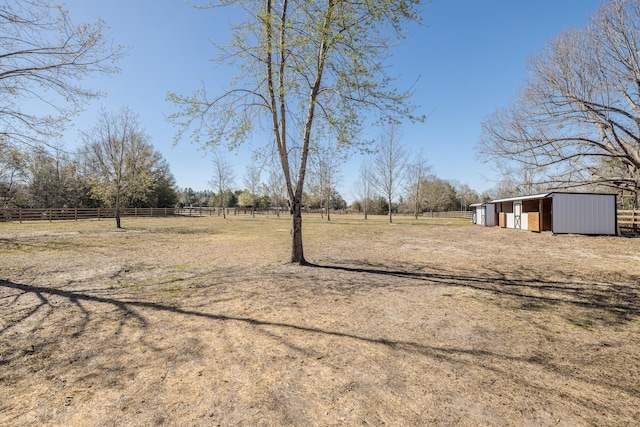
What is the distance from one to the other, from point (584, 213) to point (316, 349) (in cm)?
2168

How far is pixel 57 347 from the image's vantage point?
10.9 ft

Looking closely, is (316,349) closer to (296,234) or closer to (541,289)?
(296,234)

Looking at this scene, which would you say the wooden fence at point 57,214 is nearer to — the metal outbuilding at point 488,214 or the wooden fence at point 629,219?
the metal outbuilding at point 488,214

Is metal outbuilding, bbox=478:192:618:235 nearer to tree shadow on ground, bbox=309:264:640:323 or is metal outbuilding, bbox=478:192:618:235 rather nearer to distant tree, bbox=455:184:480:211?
tree shadow on ground, bbox=309:264:640:323

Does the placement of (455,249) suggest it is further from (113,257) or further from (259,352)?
(113,257)

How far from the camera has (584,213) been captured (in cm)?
1702

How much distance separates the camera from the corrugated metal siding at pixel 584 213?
16.9 metres

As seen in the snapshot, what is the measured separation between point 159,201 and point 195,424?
5827 centimetres

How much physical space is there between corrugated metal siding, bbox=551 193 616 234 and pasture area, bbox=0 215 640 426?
505 inches

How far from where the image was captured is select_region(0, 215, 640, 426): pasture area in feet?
7.47

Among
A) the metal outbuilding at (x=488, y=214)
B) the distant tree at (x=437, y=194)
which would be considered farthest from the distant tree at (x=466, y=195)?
the metal outbuilding at (x=488, y=214)

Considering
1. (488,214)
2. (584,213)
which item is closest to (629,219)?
(584,213)

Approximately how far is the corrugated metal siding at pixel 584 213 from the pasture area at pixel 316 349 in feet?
42.1

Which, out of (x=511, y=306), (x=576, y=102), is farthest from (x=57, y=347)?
(x=576, y=102)
